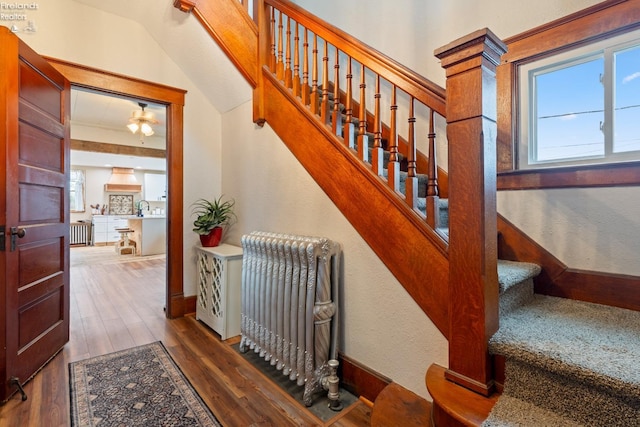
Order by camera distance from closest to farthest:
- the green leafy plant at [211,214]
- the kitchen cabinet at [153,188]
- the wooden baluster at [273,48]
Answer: the wooden baluster at [273,48] → the green leafy plant at [211,214] → the kitchen cabinet at [153,188]

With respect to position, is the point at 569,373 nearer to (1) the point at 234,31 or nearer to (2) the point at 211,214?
(2) the point at 211,214

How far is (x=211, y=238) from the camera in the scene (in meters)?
2.83

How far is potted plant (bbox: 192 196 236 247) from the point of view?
110 inches

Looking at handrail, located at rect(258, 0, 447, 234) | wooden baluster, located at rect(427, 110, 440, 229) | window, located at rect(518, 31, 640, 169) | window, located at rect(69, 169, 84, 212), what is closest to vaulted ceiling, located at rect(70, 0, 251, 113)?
handrail, located at rect(258, 0, 447, 234)

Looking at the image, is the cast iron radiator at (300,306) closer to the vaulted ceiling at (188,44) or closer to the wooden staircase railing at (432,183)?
the wooden staircase railing at (432,183)

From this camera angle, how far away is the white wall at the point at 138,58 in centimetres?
242

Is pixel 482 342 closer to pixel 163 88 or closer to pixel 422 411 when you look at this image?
pixel 422 411

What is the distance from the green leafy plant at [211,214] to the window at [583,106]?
2500 mm

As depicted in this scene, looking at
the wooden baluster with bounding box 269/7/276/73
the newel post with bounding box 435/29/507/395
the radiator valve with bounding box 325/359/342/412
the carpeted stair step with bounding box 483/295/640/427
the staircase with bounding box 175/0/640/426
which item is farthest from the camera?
the wooden baluster with bounding box 269/7/276/73

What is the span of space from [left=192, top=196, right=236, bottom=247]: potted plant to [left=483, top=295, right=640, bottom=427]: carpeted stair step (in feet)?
8.02

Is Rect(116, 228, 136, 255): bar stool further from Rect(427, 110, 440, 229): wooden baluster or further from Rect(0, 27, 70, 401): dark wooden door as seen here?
Rect(427, 110, 440, 229): wooden baluster

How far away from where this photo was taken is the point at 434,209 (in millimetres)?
1345

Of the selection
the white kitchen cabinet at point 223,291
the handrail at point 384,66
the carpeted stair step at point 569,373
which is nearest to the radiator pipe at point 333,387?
the carpeted stair step at point 569,373

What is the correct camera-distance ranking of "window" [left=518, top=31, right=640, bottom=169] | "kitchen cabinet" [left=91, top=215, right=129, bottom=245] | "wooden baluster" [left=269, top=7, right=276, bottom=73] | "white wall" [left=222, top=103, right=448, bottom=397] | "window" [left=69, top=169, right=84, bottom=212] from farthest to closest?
"window" [left=69, top=169, right=84, bottom=212]
"kitchen cabinet" [left=91, top=215, right=129, bottom=245]
"wooden baluster" [left=269, top=7, right=276, bottom=73]
"window" [left=518, top=31, right=640, bottom=169]
"white wall" [left=222, top=103, right=448, bottom=397]
